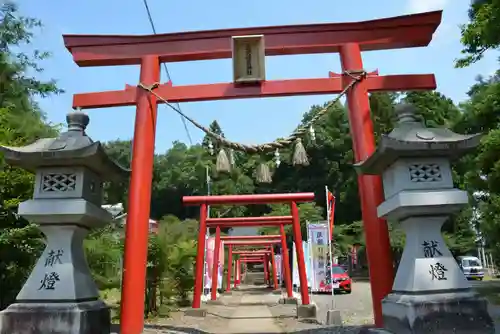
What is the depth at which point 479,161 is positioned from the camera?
12.2m

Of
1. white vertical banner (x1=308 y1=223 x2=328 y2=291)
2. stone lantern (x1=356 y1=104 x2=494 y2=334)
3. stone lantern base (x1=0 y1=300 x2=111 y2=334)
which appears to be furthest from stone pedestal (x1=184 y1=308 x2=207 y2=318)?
stone lantern (x1=356 y1=104 x2=494 y2=334)

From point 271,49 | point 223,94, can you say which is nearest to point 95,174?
point 223,94

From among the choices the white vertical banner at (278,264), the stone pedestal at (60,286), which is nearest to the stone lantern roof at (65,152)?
the stone pedestal at (60,286)

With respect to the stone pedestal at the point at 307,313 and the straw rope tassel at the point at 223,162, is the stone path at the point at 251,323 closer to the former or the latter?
the stone pedestal at the point at 307,313

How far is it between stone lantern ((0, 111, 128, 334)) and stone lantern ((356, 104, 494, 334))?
3.63 metres

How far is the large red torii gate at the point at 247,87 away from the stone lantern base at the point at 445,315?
5.72ft

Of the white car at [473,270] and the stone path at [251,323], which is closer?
the stone path at [251,323]

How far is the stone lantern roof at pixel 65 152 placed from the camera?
17.5 feet

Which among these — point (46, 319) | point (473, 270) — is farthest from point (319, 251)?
point (473, 270)

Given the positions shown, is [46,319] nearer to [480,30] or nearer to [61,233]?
[61,233]

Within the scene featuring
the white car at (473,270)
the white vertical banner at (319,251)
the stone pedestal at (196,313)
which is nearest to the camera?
the white vertical banner at (319,251)

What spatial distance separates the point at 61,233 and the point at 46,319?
3.34 feet

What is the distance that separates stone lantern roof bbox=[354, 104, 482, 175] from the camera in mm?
5031

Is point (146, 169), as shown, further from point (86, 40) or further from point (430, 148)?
point (430, 148)
